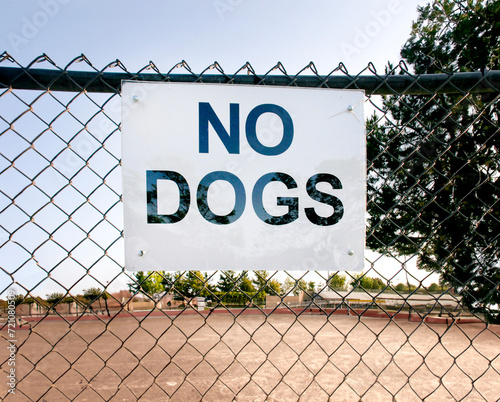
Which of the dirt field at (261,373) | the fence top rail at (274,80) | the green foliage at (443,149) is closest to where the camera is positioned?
the fence top rail at (274,80)

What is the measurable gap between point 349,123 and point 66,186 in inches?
50.0

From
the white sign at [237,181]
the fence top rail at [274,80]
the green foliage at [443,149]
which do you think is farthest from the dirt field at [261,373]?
the green foliage at [443,149]

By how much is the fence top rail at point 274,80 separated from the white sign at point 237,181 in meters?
0.04

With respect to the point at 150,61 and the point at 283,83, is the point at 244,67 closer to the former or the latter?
the point at 283,83

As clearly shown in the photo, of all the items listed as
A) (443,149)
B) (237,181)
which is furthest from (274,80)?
(443,149)

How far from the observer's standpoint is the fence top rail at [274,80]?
1294 millimetres

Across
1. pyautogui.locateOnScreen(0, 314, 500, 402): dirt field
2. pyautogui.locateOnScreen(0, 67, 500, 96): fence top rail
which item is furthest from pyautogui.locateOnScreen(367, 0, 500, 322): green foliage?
pyautogui.locateOnScreen(0, 67, 500, 96): fence top rail

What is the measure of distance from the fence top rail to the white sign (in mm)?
37

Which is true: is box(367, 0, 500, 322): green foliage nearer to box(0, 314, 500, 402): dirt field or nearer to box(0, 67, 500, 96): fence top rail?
box(0, 314, 500, 402): dirt field

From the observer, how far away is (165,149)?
1374 mm

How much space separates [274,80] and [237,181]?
0.48 meters

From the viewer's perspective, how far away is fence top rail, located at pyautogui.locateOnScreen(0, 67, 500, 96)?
1.29m

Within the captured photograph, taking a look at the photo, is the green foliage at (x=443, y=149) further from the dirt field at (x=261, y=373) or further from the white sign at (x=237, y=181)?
the white sign at (x=237, y=181)

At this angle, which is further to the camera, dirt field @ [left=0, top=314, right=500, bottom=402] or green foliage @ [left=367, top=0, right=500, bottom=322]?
green foliage @ [left=367, top=0, right=500, bottom=322]
